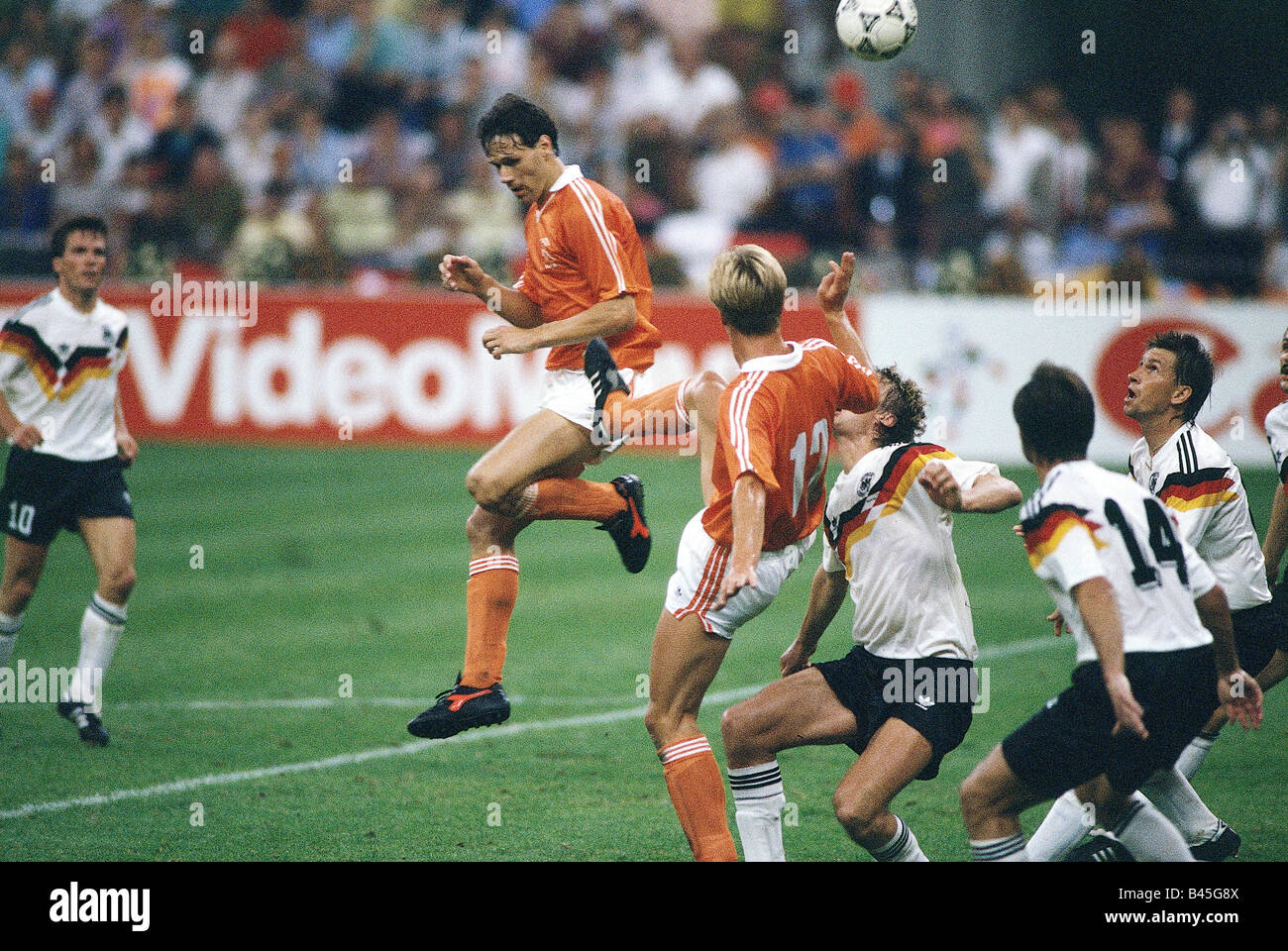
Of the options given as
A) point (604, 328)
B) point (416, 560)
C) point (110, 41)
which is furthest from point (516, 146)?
point (110, 41)

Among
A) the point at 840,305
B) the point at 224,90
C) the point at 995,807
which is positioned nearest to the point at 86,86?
the point at 224,90

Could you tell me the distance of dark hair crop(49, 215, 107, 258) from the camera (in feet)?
26.2

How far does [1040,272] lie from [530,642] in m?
7.08

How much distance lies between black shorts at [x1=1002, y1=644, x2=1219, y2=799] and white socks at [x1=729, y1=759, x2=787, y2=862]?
0.93 metres

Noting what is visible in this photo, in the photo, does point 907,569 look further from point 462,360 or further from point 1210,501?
point 462,360

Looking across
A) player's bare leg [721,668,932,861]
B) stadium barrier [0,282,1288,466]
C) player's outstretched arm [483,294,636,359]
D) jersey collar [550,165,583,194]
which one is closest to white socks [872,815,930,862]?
player's bare leg [721,668,932,861]

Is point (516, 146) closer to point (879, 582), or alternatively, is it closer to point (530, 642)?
point (879, 582)

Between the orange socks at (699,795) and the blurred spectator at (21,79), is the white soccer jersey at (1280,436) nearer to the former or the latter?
the orange socks at (699,795)

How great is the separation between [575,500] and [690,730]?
1441 mm

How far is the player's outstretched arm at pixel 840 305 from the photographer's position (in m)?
5.81

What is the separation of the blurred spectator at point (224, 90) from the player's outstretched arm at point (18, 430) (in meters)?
10.9

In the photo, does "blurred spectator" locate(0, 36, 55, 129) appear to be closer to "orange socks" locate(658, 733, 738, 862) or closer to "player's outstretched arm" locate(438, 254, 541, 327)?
"player's outstretched arm" locate(438, 254, 541, 327)

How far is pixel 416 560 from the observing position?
1227cm

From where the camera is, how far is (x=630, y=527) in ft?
22.6
